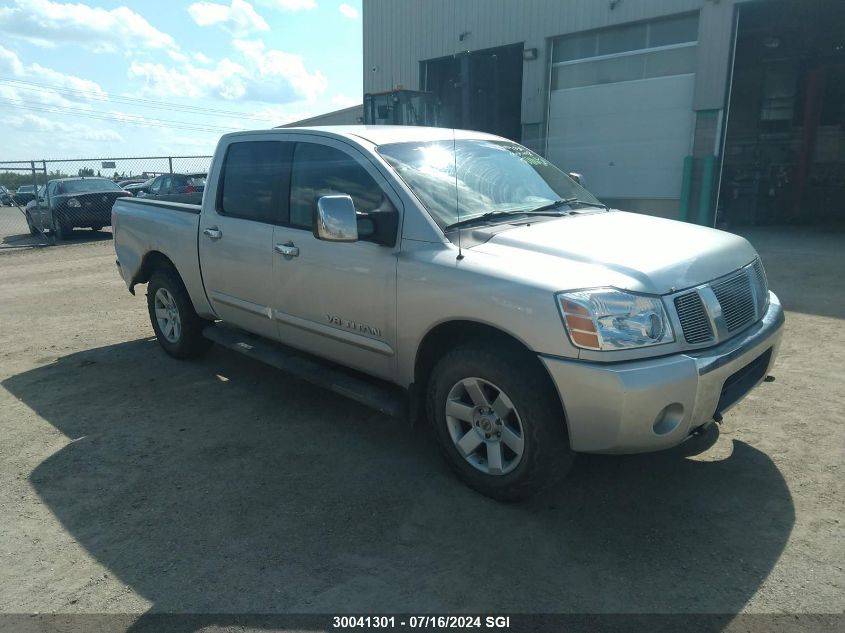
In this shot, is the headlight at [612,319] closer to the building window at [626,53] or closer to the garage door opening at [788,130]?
the building window at [626,53]

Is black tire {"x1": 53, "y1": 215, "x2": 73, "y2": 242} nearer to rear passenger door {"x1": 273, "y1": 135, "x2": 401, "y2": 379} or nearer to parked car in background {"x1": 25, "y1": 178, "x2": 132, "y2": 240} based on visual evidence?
parked car in background {"x1": 25, "y1": 178, "x2": 132, "y2": 240}

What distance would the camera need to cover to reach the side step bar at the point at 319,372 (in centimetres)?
373

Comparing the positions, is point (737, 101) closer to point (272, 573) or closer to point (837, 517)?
point (837, 517)

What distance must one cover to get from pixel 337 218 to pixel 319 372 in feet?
3.92

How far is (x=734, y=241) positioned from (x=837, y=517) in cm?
155

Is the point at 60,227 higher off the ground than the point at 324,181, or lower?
lower

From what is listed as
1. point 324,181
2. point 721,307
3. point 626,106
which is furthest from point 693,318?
point 626,106

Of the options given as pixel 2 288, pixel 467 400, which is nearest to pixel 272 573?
pixel 467 400

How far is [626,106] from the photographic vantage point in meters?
15.8

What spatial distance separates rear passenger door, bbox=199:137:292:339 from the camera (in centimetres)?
450

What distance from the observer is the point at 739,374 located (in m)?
3.22

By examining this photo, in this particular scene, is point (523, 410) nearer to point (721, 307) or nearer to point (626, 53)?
point (721, 307)

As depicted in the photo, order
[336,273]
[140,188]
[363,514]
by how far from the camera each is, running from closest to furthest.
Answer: [363,514]
[336,273]
[140,188]

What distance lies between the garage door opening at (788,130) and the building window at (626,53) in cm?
476
